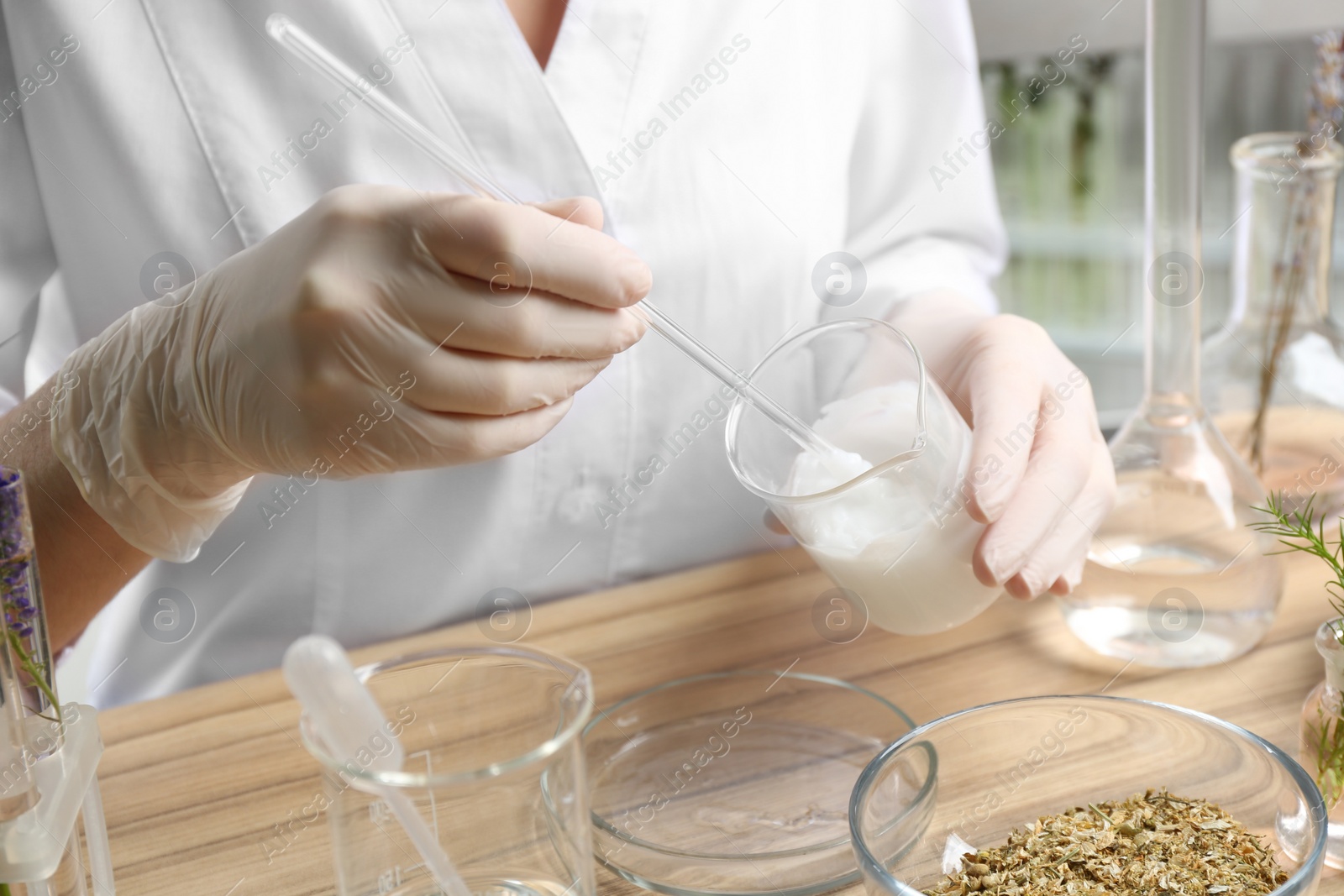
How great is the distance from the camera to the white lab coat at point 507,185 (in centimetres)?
81

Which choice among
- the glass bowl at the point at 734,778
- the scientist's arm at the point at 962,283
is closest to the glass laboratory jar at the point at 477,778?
the glass bowl at the point at 734,778

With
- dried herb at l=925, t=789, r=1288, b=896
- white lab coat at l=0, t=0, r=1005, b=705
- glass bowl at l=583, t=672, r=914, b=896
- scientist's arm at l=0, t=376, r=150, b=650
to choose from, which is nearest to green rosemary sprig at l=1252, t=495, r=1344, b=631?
dried herb at l=925, t=789, r=1288, b=896

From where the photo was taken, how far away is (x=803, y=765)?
653 millimetres

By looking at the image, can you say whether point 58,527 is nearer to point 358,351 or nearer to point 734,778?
point 358,351

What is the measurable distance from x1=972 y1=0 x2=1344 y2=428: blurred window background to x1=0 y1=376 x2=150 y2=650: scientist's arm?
1.26m

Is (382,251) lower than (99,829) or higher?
higher

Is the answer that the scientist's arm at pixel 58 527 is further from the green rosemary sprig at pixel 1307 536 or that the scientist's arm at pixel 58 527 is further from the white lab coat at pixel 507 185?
the green rosemary sprig at pixel 1307 536

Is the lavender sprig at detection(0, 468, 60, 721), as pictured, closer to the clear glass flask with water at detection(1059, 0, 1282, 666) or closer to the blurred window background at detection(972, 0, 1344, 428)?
the clear glass flask with water at detection(1059, 0, 1282, 666)

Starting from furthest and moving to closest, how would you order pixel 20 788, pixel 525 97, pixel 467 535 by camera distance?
pixel 467 535, pixel 525 97, pixel 20 788

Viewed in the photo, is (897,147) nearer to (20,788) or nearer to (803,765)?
(803,765)

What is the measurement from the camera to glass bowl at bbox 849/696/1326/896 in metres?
0.50

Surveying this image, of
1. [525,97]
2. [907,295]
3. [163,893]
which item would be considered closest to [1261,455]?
[907,295]

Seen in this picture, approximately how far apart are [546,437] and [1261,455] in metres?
0.63

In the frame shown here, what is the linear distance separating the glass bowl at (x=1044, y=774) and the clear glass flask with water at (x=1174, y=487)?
18 cm
